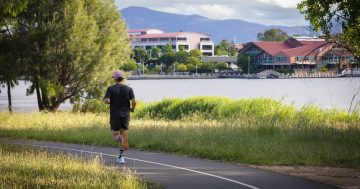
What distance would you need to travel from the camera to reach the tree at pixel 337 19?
18.9 metres

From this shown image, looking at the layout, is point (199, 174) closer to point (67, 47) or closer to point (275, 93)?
point (67, 47)

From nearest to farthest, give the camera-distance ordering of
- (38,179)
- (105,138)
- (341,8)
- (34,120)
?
(38,179), (341,8), (105,138), (34,120)

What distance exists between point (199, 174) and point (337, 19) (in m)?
8.96

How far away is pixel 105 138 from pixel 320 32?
837cm

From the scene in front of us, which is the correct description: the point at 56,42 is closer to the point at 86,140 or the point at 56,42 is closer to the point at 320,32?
the point at 86,140

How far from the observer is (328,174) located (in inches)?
551

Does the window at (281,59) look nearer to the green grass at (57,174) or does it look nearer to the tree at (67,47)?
the tree at (67,47)

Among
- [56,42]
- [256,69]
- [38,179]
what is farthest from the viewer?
[256,69]

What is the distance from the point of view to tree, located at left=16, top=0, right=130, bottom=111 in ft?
123

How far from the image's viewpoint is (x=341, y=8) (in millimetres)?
19062

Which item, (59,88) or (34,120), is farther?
(59,88)

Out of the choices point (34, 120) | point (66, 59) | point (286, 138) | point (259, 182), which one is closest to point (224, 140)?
point (286, 138)

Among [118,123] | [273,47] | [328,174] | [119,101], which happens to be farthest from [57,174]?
[273,47]

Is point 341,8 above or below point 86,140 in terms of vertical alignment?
above
